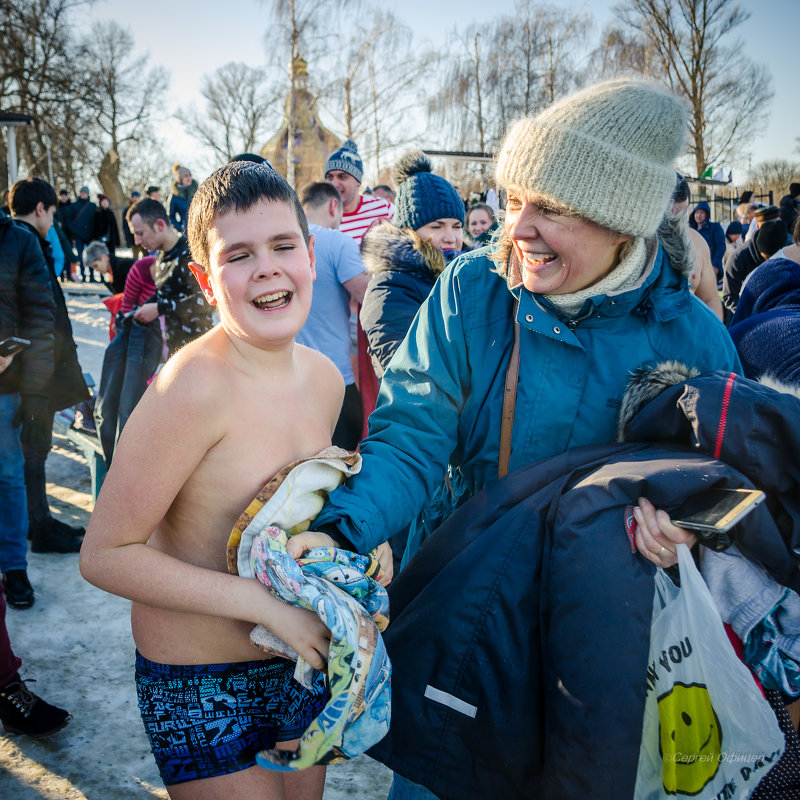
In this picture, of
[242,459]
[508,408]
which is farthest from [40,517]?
[508,408]

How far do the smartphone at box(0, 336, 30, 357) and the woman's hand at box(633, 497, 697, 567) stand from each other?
3087 mm

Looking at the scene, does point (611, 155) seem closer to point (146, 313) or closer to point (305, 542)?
point (305, 542)

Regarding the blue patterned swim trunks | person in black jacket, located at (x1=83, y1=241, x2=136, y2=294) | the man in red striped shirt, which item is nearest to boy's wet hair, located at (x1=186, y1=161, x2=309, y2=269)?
the blue patterned swim trunks

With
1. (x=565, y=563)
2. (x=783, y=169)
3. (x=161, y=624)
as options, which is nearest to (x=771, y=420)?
(x=565, y=563)

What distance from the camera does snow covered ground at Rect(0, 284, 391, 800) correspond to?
2316 millimetres

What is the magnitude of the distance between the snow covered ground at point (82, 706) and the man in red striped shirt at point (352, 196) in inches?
128

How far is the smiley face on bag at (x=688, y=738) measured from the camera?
46.3 inches

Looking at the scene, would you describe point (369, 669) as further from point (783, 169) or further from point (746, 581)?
point (783, 169)

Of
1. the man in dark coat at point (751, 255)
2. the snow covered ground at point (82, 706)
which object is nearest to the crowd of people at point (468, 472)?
the snow covered ground at point (82, 706)

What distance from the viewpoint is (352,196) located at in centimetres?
552

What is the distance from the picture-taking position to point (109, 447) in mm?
4039

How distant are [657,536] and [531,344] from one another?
→ 0.53m

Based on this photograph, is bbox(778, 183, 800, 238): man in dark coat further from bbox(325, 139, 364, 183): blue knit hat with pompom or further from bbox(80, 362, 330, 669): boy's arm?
bbox(80, 362, 330, 669): boy's arm

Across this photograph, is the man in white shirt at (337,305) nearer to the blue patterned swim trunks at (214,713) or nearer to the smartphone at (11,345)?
the smartphone at (11,345)
